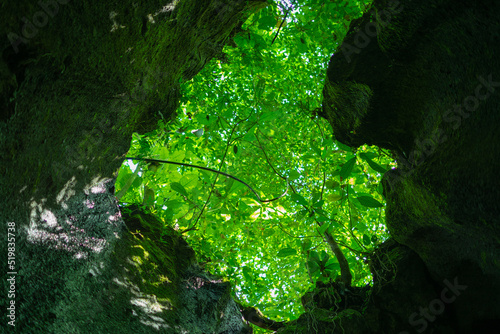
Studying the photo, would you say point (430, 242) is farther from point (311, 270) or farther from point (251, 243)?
point (251, 243)

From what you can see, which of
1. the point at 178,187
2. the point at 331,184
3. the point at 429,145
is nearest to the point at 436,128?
the point at 429,145

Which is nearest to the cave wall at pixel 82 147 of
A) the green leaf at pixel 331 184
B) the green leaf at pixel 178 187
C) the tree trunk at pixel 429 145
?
the green leaf at pixel 178 187

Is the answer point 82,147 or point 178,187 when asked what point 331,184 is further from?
point 82,147

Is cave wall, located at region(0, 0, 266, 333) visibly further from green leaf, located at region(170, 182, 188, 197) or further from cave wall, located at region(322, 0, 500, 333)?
cave wall, located at region(322, 0, 500, 333)

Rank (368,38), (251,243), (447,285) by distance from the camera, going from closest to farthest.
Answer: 1. (368,38)
2. (447,285)
3. (251,243)

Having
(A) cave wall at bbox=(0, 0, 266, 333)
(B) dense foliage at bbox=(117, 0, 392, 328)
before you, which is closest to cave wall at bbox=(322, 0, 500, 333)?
(B) dense foliage at bbox=(117, 0, 392, 328)

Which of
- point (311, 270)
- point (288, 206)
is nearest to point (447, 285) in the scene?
point (311, 270)
